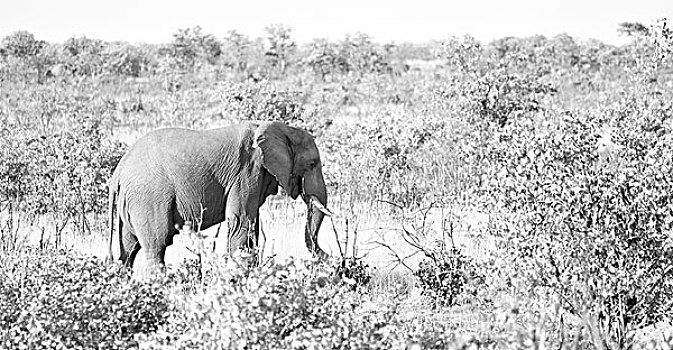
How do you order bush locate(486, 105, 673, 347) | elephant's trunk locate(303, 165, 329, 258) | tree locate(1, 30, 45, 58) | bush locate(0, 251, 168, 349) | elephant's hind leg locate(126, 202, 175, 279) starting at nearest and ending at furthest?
bush locate(0, 251, 168, 349)
bush locate(486, 105, 673, 347)
elephant's hind leg locate(126, 202, 175, 279)
elephant's trunk locate(303, 165, 329, 258)
tree locate(1, 30, 45, 58)

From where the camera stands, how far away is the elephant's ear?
28.1 feet

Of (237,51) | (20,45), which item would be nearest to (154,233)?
(20,45)

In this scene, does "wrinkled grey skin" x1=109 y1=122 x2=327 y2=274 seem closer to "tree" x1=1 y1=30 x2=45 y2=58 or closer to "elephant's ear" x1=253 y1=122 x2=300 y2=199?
"elephant's ear" x1=253 y1=122 x2=300 y2=199

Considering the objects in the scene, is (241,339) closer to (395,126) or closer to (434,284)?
(434,284)

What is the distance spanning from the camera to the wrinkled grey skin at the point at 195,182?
8391 millimetres

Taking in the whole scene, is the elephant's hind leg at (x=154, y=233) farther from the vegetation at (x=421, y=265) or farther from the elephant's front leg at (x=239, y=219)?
the elephant's front leg at (x=239, y=219)

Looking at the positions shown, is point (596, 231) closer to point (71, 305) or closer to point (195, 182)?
point (71, 305)

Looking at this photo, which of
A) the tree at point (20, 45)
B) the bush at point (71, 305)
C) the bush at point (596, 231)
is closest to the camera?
the bush at point (71, 305)

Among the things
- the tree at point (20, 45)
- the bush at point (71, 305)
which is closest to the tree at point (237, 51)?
the tree at point (20, 45)

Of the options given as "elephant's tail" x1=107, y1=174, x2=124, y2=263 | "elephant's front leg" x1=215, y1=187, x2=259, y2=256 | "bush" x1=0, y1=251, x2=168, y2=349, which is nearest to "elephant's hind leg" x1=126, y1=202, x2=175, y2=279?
"elephant's tail" x1=107, y1=174, x2=124, y2=263

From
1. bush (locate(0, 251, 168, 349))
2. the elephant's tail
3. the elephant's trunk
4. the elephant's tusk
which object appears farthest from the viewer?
the elephant's trunk

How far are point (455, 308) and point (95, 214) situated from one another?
701 centimetres

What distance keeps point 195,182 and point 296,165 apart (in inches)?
42.3

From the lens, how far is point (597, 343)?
15.5 ft
